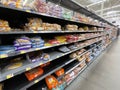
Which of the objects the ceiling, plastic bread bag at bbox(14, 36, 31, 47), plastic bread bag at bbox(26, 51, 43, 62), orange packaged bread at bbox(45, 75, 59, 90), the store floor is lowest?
the store floor

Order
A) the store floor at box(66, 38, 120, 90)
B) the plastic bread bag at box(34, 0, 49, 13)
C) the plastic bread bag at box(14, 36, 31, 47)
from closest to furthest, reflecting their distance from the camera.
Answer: the plastic bread bag at box(14, 36, 31, 47), the plastic bread bag at box(34, 0, 49, 13), the store floor at box(66, 38, 120, 90)

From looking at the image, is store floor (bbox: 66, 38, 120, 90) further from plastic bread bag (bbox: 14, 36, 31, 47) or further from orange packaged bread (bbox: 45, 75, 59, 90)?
plastic bread bag (bbox: 14, 36, 31, 47)

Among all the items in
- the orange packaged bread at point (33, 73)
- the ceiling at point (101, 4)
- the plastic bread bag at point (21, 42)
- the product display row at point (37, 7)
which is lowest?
the orange packaged bread at point (33, 73)

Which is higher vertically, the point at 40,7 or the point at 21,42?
the point at 40,7

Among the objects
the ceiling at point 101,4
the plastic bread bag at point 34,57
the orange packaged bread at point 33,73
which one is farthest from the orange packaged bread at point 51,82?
the ceiling at point 101,4

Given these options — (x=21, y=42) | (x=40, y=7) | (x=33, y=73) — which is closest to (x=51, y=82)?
(x=33, y=73)

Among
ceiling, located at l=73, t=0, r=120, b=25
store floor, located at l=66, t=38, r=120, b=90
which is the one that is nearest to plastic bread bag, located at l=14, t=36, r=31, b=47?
store floor, located at l=66, t=38, r=120, b=90

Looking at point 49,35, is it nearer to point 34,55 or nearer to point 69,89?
point 34,55

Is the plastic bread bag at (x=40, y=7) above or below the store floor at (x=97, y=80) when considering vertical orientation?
above

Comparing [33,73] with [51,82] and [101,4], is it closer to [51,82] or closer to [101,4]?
[51,82]

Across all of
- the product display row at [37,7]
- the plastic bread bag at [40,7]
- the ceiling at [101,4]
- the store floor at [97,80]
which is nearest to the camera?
the product display row at [37,7]

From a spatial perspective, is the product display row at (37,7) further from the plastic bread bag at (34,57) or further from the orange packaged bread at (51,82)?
the orange packaged bread at (51,82)

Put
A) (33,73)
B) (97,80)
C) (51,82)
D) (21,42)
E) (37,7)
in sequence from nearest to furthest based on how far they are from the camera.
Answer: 1. (21,42)
2. (37,7)
3. (33,73)
4. (51,82)
5. (97,80)

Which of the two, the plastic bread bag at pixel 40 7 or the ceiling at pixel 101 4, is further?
the ceiling at pixel 101 4
